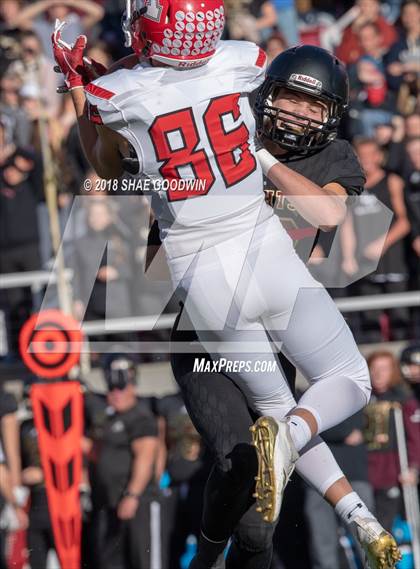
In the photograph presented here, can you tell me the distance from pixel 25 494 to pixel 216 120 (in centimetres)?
428

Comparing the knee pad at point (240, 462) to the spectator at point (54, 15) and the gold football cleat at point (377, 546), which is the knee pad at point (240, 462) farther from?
the spectator at point (54, 15)

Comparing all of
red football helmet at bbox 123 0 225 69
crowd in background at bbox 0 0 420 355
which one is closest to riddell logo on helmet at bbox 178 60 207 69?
red football helmet at bbox 123 0 225 69

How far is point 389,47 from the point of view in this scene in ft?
36.5

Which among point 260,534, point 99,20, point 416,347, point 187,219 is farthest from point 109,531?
point 99,20

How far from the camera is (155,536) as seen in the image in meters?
8.45

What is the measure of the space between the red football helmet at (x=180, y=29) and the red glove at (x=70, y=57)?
0.97 feet

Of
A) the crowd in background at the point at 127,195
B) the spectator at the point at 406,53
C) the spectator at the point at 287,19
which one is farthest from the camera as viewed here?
the spectator at the point at 287,19

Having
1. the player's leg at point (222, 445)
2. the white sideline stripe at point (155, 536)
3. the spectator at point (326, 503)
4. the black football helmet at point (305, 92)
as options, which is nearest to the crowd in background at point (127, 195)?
the spectator at point (326, 503)

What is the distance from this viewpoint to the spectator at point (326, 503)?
323 inches

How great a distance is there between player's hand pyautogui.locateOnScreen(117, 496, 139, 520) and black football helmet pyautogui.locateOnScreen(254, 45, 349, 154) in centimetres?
364

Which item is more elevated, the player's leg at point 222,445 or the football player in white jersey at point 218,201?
the football player in white jersey at point 218,201

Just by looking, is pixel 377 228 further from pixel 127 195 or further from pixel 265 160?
pixel 265 160

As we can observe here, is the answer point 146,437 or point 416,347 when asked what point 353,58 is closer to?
point 416,347

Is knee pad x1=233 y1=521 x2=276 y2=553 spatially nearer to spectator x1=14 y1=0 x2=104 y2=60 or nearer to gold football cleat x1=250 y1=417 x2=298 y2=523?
gold football cleat x1=250 y1=417 x2=298 y2=523
